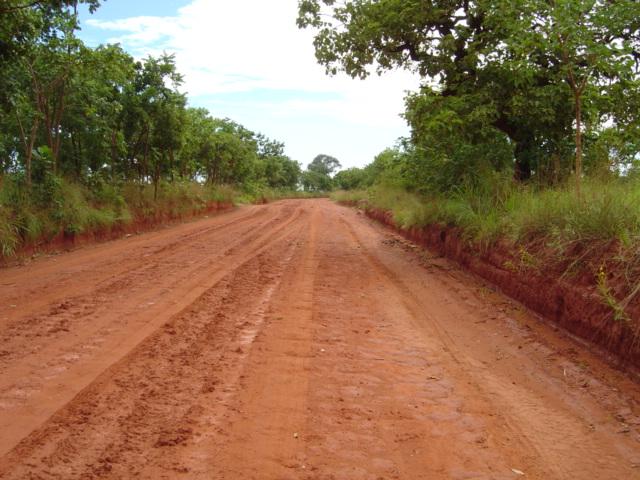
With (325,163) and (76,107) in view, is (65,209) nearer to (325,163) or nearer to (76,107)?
(76,107)

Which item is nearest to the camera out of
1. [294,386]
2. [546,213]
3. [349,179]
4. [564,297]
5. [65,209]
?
[294,386]

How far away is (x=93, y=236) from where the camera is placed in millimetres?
13961

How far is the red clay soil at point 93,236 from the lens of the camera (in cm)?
1136

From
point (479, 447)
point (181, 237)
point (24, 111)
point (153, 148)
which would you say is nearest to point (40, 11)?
point (24, 111)

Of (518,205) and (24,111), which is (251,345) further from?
(24,111)

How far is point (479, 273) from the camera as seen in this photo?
9.10 m

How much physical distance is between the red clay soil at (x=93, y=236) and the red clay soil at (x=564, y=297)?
A: 8669 millimetres

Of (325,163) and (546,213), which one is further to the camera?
(325,163)

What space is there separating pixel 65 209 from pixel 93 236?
4.12ft

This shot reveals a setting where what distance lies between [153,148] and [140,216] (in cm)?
324

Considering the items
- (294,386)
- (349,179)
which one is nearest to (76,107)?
(294,386)

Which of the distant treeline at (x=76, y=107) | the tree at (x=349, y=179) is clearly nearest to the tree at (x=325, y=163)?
the tree at (x=349, y=179)

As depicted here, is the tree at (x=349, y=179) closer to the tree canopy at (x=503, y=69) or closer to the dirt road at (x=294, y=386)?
the tree canopy at (x=503, y=69)

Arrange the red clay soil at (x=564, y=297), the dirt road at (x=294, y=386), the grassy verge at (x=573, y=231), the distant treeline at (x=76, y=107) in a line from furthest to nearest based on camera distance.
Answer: the distant treeline at (x=76, y=107) < the grassy verge at (x=573, y=231) < the red clay soil at (x=564, y=297) < the dirt road at (x=294, y=386)
